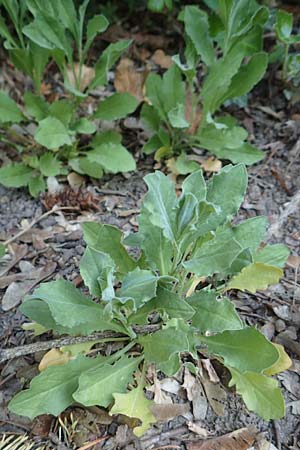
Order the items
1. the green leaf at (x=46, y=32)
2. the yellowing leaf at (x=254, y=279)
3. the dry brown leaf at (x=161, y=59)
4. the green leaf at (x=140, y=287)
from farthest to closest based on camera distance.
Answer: the dry brown leaf at (x=161, y=59)
the green leaf at (x=46, y=32)
the yellowing leaf at (x=254, y=279)
the green leaf at (x=140, y=287)

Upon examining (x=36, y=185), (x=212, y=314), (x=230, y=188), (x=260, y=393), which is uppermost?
(x=230, y=188)

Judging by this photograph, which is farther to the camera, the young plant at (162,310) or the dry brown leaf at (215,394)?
the dry brown leaf at (215,394)

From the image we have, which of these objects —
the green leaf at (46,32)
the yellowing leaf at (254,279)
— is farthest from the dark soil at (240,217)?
the green leaf at (46,32)

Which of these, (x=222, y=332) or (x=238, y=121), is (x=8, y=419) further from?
(x=238, y=121)

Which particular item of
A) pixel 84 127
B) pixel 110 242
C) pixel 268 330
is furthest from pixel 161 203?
pixel 84 127

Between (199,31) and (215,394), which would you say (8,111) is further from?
(215,394)

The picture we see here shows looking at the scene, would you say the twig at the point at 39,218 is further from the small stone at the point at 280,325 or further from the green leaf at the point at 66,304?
the small stone at the point at 280,325
